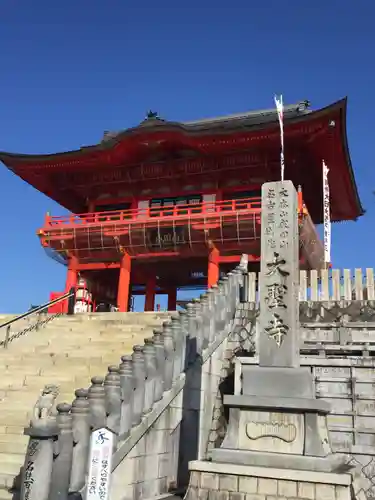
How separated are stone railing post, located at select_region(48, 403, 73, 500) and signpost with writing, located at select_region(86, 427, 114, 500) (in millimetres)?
506

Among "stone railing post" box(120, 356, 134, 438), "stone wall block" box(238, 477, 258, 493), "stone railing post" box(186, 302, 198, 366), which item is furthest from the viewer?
"stone railing post" box(186, 302, 198, 366)

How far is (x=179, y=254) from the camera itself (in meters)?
18.9

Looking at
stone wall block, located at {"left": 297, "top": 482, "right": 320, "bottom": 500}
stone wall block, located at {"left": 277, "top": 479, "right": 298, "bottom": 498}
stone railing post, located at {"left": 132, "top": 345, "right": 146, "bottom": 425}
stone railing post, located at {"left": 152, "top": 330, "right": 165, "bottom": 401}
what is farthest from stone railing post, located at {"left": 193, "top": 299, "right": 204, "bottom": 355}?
stone wall block, located at {"left": 297, "top": 482, "right": 320, "bottom": 500}

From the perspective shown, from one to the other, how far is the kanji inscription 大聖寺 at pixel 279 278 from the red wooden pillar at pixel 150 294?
1589 centimetres

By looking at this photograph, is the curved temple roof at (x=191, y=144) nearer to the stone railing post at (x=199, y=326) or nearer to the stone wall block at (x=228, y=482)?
the stone railing post at (x=199, y=326)

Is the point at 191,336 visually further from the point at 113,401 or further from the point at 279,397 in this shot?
the point at 279,397

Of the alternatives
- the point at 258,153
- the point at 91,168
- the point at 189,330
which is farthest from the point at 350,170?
the point at 189,330

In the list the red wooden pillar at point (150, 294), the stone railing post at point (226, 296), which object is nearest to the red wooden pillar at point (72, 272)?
the red wooden pillar at point (150, 294)

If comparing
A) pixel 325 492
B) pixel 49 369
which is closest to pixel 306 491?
pixel 325 492

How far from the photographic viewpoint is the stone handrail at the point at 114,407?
185 inches

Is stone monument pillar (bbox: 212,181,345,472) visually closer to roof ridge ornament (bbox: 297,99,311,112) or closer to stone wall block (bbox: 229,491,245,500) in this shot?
stone wall block (bbox: 229,491,245,500)

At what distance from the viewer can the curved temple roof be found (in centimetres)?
1730

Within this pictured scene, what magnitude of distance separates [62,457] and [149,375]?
6.77 feet

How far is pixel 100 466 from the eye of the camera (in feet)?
14.6
